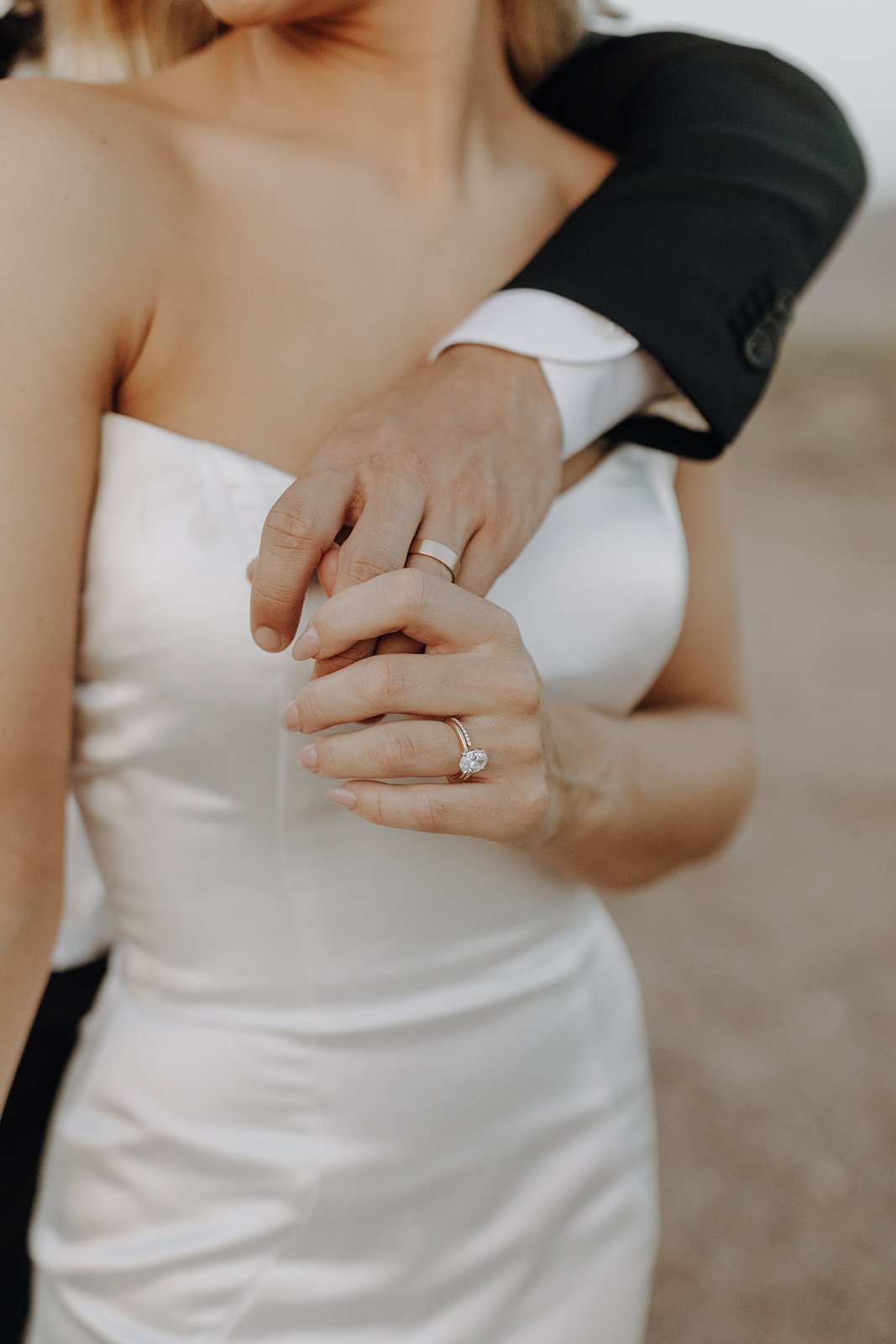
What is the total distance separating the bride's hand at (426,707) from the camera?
2.29ft

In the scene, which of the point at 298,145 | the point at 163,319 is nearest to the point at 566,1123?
the point at 163,319

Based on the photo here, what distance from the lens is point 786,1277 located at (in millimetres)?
2377

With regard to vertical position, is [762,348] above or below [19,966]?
above

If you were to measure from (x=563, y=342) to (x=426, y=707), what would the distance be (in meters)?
0.40

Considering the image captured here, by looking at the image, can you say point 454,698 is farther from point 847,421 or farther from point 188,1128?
point 847,421

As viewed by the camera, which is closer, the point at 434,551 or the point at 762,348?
the point at 434,551

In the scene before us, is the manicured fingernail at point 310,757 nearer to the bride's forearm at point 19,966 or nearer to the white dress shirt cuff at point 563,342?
the bride's forearm at point 19,966

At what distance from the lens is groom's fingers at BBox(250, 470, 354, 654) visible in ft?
2.39

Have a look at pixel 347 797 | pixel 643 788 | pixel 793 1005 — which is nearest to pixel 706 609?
pixel 643 788

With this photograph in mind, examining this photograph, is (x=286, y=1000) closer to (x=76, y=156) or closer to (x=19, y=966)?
(x=19, y=966)

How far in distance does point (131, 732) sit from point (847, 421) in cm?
771

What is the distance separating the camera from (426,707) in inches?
28.2

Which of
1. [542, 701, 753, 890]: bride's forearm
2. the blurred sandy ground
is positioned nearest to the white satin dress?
[542, 701, 753, 890]: bride's forearm

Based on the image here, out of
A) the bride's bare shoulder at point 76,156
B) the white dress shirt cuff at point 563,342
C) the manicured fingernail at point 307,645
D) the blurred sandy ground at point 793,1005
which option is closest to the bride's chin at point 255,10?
the bride's bare shoulder at point 76,156
